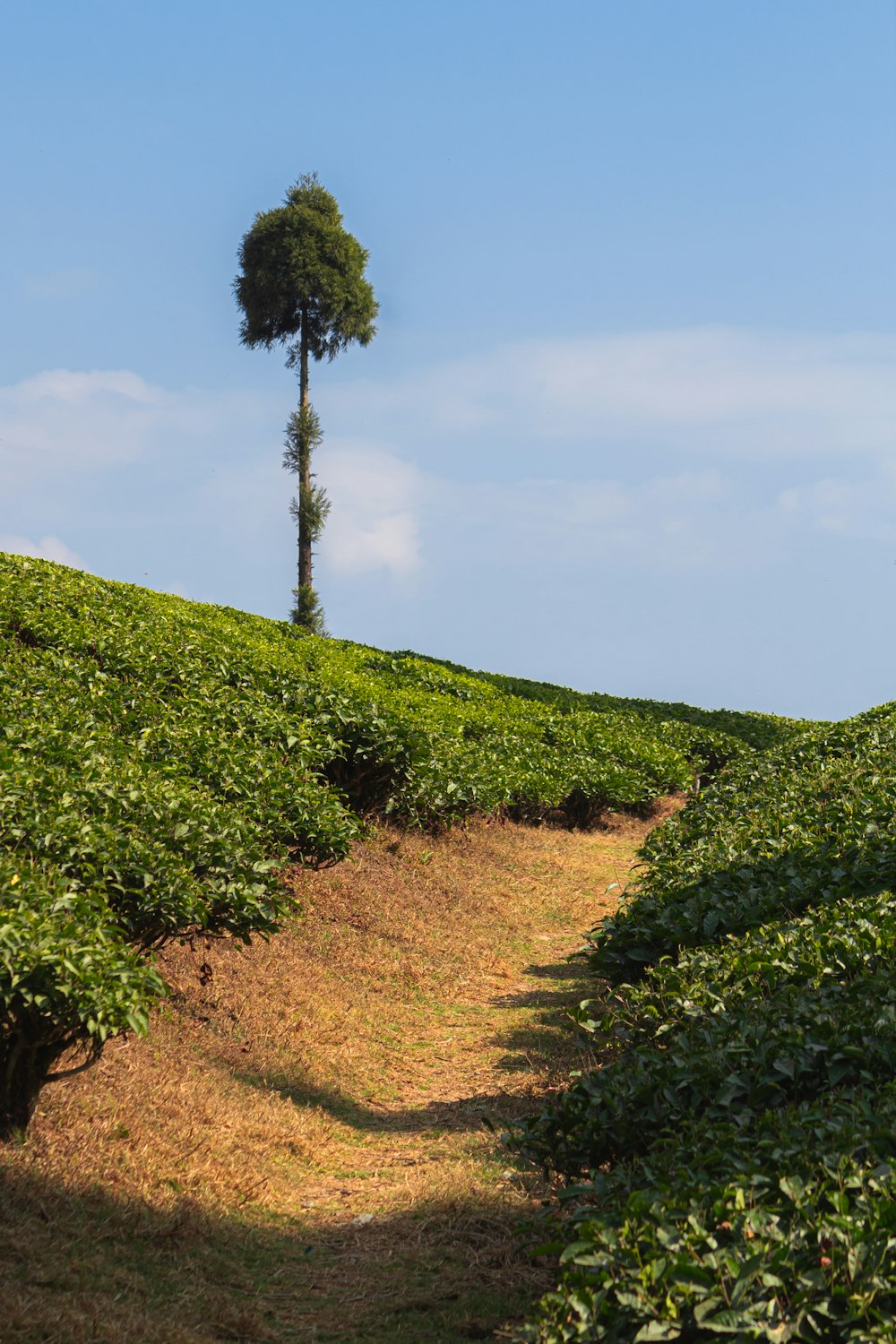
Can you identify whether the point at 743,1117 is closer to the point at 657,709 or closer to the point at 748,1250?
the point at 748,1250

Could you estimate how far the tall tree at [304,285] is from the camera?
112 feet

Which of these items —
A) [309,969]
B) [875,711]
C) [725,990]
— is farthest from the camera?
[875,711]

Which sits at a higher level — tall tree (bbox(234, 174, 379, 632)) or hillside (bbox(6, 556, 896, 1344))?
tall tree (bbox(234, 174, 379, 632))

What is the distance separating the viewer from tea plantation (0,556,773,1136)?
5383 millimetres

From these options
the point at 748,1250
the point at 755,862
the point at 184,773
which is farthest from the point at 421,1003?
the point at 748,1250

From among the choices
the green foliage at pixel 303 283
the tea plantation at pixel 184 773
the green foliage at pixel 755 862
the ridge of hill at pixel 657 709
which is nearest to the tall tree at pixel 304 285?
the green foliage at pixel 303 283

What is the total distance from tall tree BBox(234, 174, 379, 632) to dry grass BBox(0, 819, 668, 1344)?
2624 cm

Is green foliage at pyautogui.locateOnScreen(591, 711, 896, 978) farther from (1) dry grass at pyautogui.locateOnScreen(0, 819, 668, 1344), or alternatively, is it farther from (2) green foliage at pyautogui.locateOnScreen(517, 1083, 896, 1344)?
(2) green foliage at pyautogui.locateOnScreen(517, 1083, 896, 1344)

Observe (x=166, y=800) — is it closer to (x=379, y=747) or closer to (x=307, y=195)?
(x=379, y=747)

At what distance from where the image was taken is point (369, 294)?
35781 millimetres

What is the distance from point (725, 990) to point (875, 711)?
45.1ft

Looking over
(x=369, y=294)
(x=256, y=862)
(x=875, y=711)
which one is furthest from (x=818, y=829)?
(x=369, y=294)

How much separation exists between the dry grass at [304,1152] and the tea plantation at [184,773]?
1.75ft

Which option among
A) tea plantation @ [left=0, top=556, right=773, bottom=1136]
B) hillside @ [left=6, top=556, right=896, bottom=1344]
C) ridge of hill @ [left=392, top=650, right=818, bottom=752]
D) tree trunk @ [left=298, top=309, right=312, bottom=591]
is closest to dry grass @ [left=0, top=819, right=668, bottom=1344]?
hillside @ [left=6, top=556, right=896, bottom=1344]
